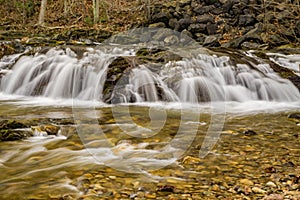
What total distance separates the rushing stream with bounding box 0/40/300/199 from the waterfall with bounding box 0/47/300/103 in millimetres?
30

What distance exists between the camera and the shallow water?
9.16ft

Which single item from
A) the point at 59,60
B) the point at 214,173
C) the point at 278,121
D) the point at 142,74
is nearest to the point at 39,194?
the point at 214,173

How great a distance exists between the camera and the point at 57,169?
3.38 m

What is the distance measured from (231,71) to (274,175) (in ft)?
21.0

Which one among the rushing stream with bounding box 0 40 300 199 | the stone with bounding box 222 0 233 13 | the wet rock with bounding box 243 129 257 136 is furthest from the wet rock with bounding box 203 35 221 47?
the wet rock with bounding box 243 129 257 136

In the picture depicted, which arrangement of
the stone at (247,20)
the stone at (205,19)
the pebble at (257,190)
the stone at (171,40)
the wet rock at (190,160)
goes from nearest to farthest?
the pebble at (257,190) < the wet rock at (190,160) < the stone at (171,40) < the stone at (247,20) < the stone at (205,19)

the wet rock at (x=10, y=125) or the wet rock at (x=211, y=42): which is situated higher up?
the wet rock at (x=211, y=42)

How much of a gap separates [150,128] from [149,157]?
1.43m

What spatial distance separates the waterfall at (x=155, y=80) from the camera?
25.9 ft

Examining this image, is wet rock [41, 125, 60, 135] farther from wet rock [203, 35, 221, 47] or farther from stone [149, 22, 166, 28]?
stone [149, 22, 166, 28]

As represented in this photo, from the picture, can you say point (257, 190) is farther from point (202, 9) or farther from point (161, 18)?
point (202, 9)

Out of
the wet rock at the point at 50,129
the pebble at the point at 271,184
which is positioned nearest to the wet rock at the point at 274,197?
the pebble at the point at 271,184

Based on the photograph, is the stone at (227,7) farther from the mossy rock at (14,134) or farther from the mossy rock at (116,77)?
the mossy rock at (14,134)

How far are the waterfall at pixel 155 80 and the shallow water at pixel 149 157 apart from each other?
5.43 ft
